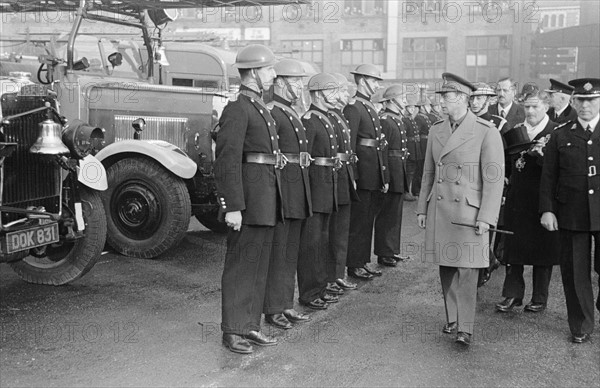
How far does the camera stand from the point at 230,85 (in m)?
11.6

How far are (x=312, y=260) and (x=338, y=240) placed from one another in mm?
547

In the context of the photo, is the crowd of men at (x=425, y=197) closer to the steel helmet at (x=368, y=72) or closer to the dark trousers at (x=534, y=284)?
the dark trousers at (x=534, y=284)

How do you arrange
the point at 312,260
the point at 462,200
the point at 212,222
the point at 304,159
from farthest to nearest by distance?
the point at 212,222 → the point at 312,260 → the point at 304,159 → the point at 462,200

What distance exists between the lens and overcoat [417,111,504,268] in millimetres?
4582

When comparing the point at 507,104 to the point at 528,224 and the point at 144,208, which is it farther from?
the point at 144,208

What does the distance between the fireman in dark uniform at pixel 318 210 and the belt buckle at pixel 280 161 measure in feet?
2.57

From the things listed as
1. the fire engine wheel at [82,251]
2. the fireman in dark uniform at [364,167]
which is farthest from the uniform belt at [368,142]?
the fire engine wheel at [82,251]

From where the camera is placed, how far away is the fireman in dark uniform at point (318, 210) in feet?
17.5

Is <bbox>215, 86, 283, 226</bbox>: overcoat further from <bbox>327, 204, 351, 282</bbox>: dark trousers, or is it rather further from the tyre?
the tyre

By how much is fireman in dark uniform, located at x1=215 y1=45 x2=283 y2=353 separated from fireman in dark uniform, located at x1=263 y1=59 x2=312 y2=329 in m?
0.24

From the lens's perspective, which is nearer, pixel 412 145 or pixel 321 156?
pixel 321 156

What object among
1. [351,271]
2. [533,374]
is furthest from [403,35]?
[533,374]

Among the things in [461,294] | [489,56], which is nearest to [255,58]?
[461,294]

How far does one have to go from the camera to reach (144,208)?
689 centimetres
